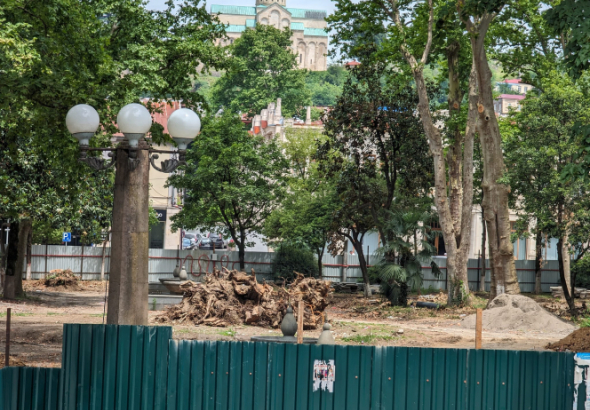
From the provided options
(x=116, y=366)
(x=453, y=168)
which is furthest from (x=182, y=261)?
(x=116, y=366)

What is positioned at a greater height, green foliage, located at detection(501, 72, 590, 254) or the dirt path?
green foliage, located at detection(501, 72, 590, 254)

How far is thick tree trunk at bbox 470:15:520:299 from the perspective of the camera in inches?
1040

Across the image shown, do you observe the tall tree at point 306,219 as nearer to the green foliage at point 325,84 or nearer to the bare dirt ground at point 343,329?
the bare dirt ground at point 343,329

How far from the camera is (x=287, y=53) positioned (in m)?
92.9

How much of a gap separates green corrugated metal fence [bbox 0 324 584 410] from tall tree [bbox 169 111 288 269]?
1099 inches

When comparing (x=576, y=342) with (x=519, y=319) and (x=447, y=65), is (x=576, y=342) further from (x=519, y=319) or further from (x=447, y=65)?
(x=447, y=65)

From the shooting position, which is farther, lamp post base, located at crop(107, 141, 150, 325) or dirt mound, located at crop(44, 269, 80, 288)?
dirt mound, located at crop(44, 269, 80, 288)

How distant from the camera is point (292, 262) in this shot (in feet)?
128

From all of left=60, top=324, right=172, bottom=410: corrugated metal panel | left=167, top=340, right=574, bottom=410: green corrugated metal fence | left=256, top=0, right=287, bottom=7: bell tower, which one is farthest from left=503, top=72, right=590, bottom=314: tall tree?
left=256, top=0, right=287, bottom=7: bell tower

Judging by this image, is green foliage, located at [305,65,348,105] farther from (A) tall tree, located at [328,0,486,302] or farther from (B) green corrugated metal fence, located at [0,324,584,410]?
(B) green corrugated metal fence, located at [0,324,584,410]

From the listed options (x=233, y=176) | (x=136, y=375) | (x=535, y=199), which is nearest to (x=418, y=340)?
(x=535, y=199)

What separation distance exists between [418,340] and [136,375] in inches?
494

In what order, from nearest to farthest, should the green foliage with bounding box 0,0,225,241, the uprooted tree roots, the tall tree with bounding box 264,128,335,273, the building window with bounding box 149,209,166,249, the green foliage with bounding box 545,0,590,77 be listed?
the green foliage with bounding box 545,0,590,77, the green foliage with bounding box 0,0,225,241, the uprooted tree roots, the tall tree with bounding box 264,128,335,273, the building window with bounding box 149,209,166,249

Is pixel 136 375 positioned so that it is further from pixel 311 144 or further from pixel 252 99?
pixel 252 99
